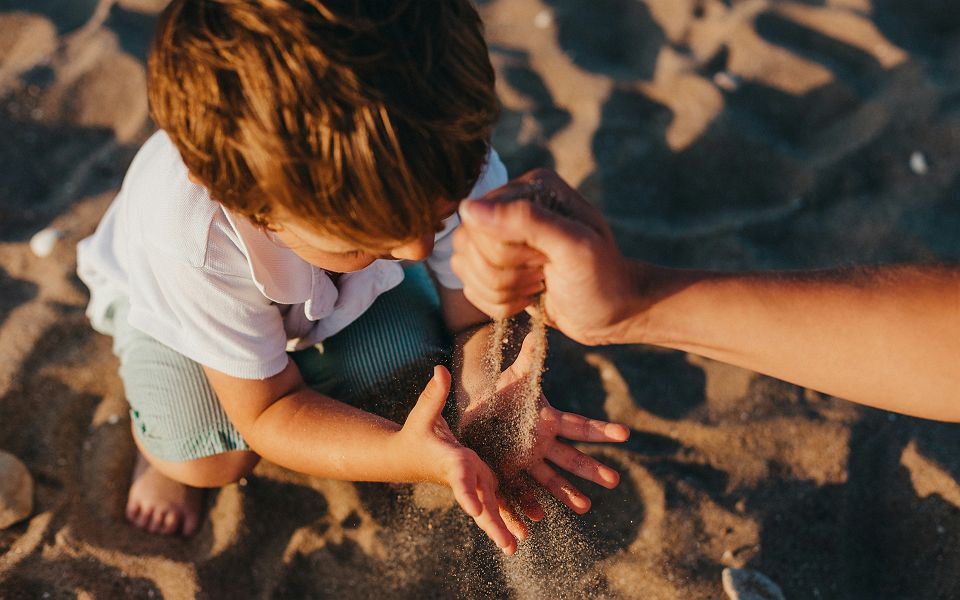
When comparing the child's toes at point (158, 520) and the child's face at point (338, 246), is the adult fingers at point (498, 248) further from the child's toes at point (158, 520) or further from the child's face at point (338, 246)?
the child's toes at point (158, 520)

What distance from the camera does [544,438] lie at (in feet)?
5.73

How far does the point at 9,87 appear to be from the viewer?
280 centimetres

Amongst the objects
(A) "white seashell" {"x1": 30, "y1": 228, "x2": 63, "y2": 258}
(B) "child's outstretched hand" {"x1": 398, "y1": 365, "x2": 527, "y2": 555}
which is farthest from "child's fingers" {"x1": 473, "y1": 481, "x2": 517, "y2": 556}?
(A) "white seashell" {"x1": 30, "y1": 228, "x2": 63, "y2": 258}

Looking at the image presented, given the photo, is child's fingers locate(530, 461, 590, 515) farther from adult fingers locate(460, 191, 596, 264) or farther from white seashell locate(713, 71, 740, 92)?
white seashell locate(713, 71, 740, 92)

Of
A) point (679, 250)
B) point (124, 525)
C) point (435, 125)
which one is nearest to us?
point (435, 125)

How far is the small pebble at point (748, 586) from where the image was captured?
1.77 metres

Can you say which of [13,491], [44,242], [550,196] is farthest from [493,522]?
[44,242]

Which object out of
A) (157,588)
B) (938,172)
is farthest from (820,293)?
(157,588)

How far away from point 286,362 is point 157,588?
69 centimetres

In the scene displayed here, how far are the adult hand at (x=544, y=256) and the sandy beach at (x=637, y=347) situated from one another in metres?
0.69

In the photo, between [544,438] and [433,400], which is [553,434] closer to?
[544,438]

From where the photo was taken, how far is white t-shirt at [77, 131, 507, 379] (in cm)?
148

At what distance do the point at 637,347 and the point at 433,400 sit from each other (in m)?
0.93

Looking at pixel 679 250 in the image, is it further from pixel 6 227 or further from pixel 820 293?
pixel 6 227
